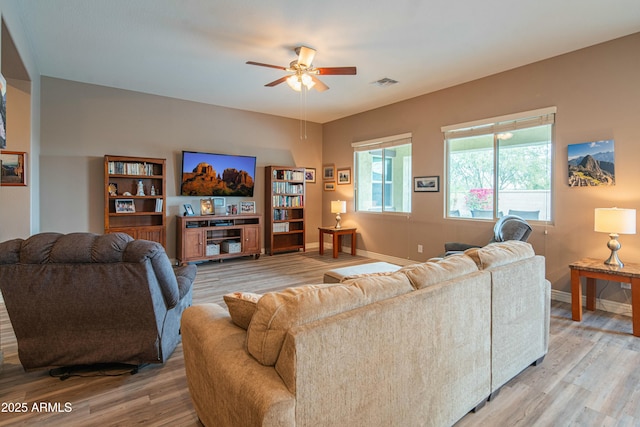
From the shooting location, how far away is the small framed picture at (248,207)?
21.5ft

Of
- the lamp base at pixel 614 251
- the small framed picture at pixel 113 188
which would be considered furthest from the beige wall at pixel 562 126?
the small framed picture at pixel 113 188

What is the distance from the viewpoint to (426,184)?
213 inches

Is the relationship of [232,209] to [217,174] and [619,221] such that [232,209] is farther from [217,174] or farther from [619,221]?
[619,221]

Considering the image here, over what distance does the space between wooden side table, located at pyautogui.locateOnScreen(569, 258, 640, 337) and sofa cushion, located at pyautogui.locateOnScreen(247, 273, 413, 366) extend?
2.96 meters

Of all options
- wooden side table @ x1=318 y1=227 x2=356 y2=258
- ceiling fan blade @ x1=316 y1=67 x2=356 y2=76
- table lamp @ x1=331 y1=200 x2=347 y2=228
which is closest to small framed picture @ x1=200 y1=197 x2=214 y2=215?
wooden side table @ x1=318 y1=227 x2=356 y2=258

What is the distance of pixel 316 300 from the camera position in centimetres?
125

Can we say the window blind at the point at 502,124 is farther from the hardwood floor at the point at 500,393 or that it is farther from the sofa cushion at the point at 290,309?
the sofa cushion at the point at 290,309

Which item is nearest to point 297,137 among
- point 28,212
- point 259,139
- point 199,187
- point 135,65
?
point 259,139

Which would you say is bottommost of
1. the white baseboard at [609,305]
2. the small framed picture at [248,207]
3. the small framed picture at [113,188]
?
the white baseboard at [609,305]

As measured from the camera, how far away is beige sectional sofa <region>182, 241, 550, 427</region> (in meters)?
1.14

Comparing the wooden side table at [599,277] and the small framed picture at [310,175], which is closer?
the wooden side table at [599,277]

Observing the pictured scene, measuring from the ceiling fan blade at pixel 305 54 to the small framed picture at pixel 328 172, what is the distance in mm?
3632

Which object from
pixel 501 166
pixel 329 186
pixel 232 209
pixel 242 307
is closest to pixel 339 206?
pixel 329 186

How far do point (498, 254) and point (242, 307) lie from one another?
1.62 m
